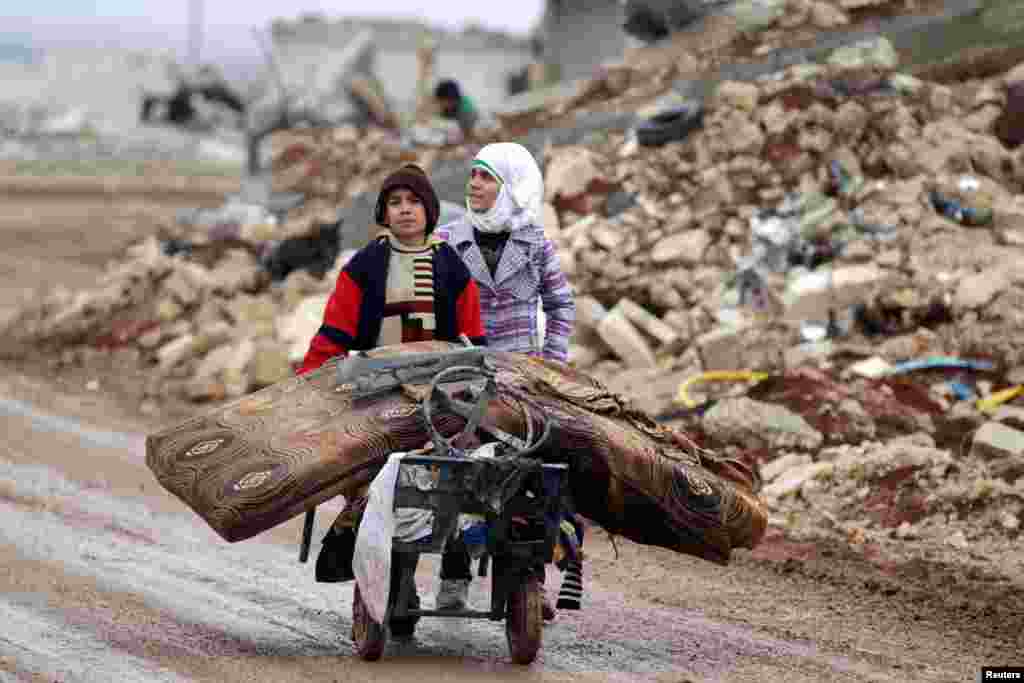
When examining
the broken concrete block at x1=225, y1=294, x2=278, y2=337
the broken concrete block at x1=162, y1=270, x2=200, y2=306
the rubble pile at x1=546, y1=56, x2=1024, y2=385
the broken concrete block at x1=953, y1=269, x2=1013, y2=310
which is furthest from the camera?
the broken concrete block at x1=162, y1=270, x2=200, y2=306

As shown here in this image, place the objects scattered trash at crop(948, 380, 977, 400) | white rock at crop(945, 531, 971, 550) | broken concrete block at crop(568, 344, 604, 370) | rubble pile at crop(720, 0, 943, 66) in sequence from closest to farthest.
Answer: white rock at crop(945, 531, 971, 550), scattered trash at crop(948, 380, 977, 400), broken concrete block at crop(568, 344, 604, 370), rubble pile at crop(720, 0, 943, 66)

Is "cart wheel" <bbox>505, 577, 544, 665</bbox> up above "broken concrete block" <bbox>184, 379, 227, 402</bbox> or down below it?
above

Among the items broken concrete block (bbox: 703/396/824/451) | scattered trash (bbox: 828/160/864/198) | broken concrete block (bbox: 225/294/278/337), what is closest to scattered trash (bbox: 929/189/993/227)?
scattered trash (bbox: 828/160/864/198)

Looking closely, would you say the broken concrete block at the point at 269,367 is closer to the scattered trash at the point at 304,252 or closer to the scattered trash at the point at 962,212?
the scattered trash at the point at 304,252

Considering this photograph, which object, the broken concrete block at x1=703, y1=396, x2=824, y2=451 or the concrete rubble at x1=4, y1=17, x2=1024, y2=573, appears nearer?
the concrete rubble at x1=4, y1=17, x2=1024, y2=573

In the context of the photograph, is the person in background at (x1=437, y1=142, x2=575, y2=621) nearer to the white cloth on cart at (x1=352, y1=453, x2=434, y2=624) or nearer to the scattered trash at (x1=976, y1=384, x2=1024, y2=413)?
the white cloth on cart at (x1=352, y1=453, x2=434, y2=624)

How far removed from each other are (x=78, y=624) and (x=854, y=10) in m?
14.0

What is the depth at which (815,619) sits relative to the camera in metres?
7.90

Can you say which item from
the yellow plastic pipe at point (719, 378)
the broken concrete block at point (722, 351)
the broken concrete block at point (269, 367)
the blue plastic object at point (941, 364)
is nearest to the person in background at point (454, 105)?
the broken concrete block at point (269, 367)

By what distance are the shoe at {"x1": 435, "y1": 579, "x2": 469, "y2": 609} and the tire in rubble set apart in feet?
34.0

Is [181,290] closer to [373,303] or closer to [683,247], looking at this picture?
[683,247]

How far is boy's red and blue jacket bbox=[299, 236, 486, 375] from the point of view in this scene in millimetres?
6738

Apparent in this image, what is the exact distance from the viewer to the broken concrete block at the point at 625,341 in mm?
13039

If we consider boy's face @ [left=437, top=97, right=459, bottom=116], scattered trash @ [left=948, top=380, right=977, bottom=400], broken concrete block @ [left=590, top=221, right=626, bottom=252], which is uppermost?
boy's face @ [left=437, top=97, right=459, bottom=116]
